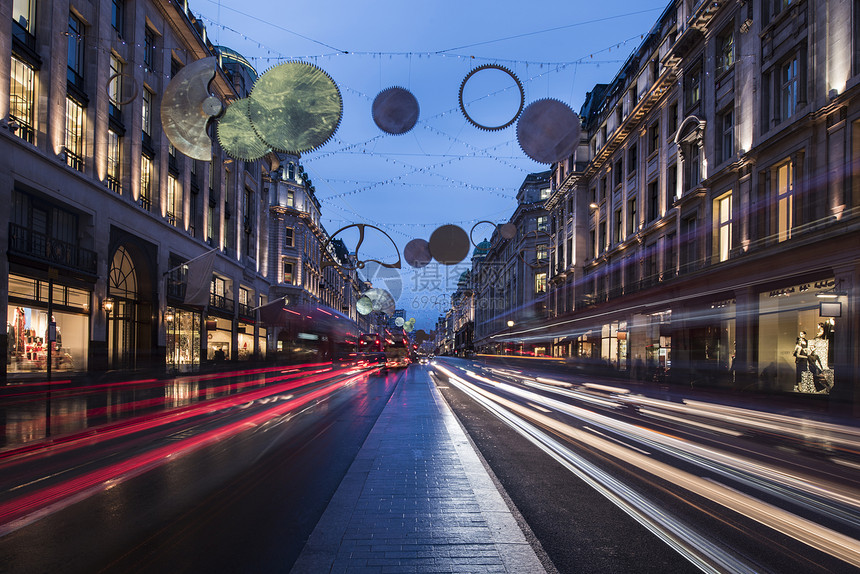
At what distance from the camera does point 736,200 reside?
Result: 84.2 feet

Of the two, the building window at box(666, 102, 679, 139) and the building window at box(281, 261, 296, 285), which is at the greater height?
the building window at box(666, 102, 679, 139)

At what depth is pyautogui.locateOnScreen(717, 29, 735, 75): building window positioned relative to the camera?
2680 centimetres

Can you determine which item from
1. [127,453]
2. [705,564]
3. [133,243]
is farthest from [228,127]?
[133,243]

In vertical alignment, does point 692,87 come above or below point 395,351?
above

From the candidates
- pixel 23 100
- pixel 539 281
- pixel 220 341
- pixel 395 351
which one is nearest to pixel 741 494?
pixel 23 100

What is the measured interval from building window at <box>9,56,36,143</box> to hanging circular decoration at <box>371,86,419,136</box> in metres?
17.4

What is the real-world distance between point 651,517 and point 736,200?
23657mm

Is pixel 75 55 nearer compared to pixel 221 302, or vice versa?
pixel 75 55

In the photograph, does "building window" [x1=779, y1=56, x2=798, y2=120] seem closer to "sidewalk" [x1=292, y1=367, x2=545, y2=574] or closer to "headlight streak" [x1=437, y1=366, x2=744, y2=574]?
"headlight streak" [x1=437, y1=366, x2=744, y2=574]

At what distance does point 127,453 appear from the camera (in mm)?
9727

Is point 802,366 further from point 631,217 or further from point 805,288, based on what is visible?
point 631,217

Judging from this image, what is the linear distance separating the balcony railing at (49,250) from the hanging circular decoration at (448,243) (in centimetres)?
1546

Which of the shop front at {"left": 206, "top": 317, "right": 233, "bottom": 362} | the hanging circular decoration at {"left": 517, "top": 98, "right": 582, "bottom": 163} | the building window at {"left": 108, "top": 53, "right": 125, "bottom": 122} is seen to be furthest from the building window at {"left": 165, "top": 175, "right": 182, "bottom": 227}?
the hanging circular decoration at {"left": 517, "top": 98, "right": 582, "bottom": 163}

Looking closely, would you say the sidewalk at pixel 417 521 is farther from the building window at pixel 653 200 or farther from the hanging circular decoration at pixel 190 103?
the building window at pixel 653 200
